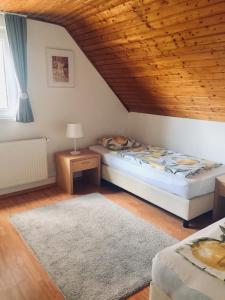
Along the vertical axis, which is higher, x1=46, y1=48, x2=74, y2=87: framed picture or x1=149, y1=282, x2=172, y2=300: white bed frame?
x1=46, y1=48, x2=74, y2=87: framed picture

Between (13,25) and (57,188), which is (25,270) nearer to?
(57,188)

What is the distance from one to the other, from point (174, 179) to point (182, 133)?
113 cm

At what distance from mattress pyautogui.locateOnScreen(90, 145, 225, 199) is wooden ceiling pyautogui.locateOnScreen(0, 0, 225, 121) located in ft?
2.80

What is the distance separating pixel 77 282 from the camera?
1.92 meters

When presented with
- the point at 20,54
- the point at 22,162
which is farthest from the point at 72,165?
the point at 20,54

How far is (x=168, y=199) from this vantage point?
281 centimetres

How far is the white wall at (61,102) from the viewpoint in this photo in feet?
11.1

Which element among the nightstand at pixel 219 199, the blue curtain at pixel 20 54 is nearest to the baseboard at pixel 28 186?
the blue curtain at pixel 20 54

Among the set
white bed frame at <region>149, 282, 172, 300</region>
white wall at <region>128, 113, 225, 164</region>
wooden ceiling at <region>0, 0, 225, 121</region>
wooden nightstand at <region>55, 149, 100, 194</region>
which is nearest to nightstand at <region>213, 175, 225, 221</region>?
white wall at <region>128, 113, 225, 164</region>

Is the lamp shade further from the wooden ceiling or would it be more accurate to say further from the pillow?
the wooden ceiling

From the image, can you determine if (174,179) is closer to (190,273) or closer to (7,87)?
(190,273)

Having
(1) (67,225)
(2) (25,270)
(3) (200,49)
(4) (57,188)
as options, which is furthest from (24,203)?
(3) (200,49)

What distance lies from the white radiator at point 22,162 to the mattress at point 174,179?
1.02 metres

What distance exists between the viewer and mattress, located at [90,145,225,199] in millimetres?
2609
